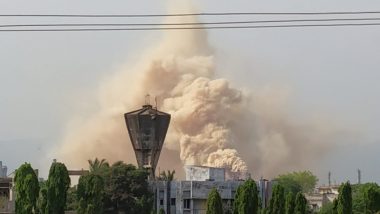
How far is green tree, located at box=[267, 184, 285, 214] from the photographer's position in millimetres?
53500

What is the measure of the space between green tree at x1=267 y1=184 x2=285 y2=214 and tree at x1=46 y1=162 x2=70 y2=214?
12.8m

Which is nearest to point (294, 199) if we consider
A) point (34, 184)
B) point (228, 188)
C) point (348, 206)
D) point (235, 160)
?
point (348, 206)

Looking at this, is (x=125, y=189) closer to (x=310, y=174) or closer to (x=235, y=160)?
(x=235, y=160)

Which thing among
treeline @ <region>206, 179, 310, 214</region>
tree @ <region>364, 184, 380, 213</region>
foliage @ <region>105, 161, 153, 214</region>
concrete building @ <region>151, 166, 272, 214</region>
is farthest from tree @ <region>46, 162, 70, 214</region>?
concrete building @ <region>151, 166, 272, 214</region>

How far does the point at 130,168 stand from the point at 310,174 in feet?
228

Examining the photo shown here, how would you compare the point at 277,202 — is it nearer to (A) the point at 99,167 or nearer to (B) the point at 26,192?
(B) the point at 26,192

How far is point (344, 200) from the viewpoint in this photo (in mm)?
49094

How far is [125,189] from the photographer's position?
7400 cm

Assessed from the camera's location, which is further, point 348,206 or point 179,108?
point 179,108

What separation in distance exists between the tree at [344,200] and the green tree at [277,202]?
16.8ft

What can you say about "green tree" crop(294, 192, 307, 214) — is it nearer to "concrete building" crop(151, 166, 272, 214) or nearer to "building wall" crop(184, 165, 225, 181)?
"concrete building" crop(151, 166, 272, 214)

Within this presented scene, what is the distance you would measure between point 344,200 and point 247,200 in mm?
5964

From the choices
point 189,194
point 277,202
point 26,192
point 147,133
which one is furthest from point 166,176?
point 26,192

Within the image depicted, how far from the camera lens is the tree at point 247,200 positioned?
51625 millimetres
